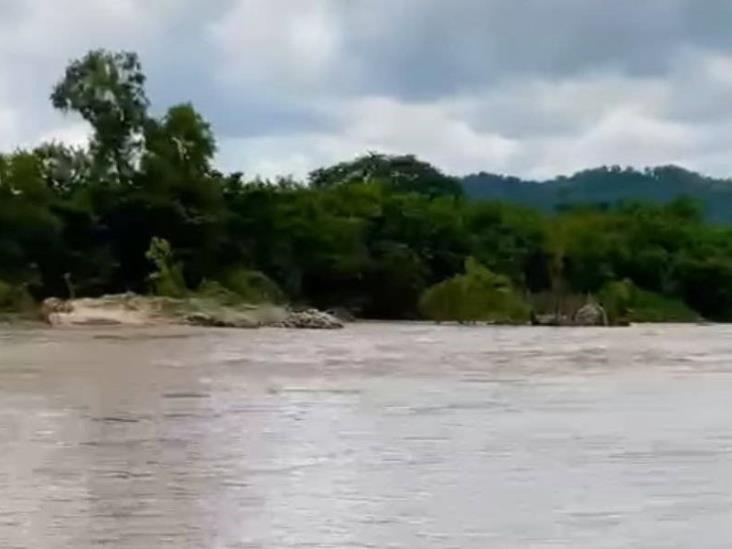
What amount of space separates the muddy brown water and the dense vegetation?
30135 millimetres

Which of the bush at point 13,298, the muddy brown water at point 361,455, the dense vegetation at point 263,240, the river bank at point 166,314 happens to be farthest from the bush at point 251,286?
the muddy brown water at point 361,455

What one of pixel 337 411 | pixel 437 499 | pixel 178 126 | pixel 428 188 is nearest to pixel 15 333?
pixel 178 126

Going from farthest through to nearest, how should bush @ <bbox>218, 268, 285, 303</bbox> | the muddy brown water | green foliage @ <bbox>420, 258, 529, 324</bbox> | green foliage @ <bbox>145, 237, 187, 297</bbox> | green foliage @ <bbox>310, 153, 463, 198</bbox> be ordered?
green foliage @ <bbox>310, 153, 463, 198</bbox> → green foliage @ <bbox>420, 258, 529, 324</bbox> → bush @ <bbox>218, 268, 285, 303</bbox> → green foliage @ <bbox>145, 237, 187, 297</bbox> → the muddy brown water

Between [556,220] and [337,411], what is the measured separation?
204 feet

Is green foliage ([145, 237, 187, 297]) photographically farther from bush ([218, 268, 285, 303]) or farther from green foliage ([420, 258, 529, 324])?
green foliage ([420, 258, 529, 324])

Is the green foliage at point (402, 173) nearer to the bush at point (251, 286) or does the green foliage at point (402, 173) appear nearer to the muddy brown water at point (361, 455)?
the bush at point (251, 286)

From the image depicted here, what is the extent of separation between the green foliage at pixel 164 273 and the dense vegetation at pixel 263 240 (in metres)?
0.10

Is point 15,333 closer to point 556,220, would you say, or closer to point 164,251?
point 164,251

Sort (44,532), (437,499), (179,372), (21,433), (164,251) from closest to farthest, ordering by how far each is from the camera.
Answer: (44,532) < (437,499) < (21,433) < (179,372) < (164,251)

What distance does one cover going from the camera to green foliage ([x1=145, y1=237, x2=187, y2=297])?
197ft

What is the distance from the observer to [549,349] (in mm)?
40375

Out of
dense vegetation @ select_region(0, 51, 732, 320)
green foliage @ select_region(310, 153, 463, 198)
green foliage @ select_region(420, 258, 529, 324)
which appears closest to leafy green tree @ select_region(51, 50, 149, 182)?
dense vegetation @ select_region(0, 51, 732, 320)

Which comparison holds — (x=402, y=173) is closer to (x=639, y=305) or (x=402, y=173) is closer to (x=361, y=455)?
(x=639, y=305)

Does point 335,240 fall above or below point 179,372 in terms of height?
above
